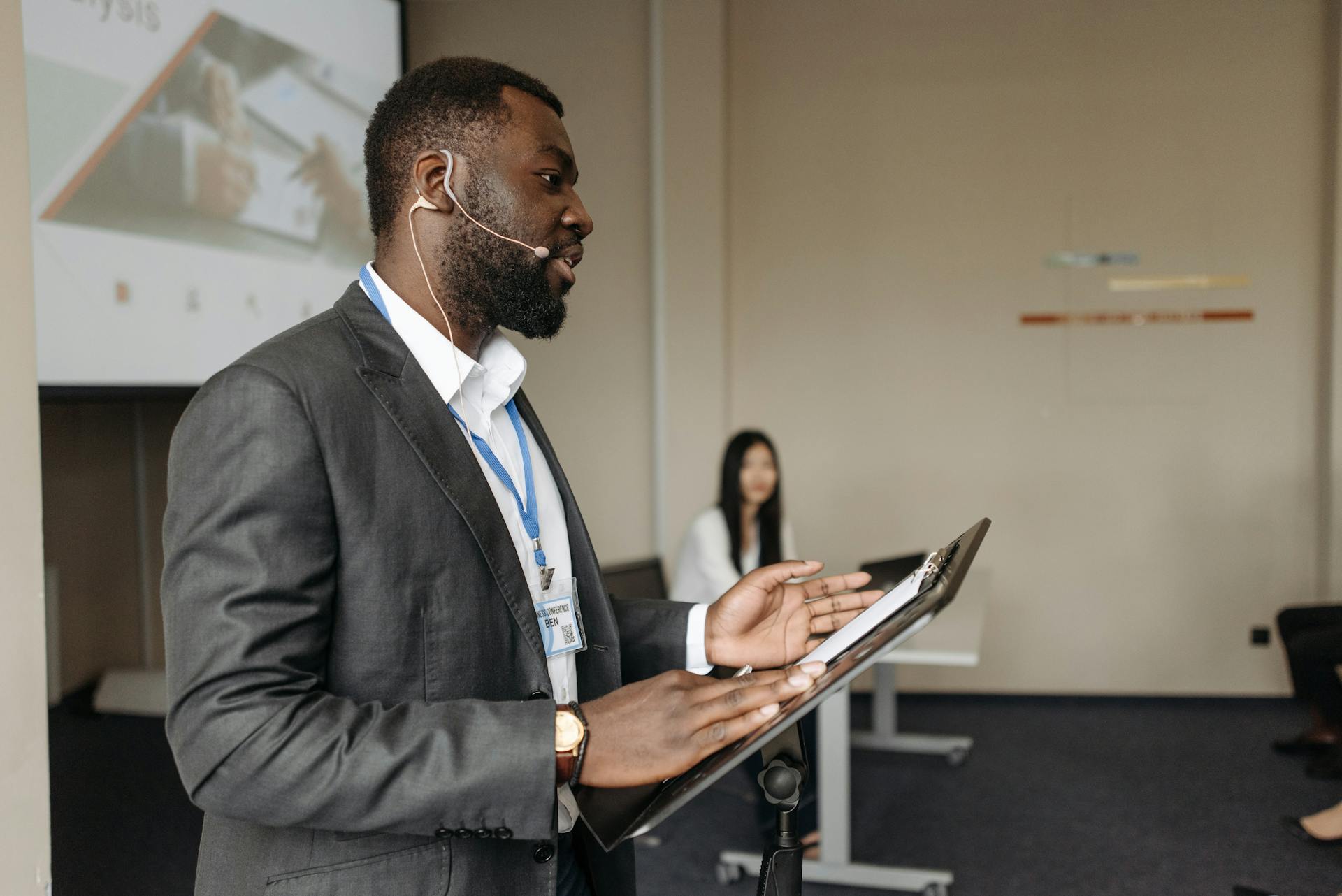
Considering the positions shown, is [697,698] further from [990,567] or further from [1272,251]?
[1272,251]

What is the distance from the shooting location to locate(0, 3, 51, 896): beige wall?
1.17m

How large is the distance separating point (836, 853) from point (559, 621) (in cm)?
207

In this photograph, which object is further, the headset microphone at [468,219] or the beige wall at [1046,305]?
the beige wall at [1046,305]

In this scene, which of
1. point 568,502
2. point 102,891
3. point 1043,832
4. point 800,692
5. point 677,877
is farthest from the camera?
point 1043,832

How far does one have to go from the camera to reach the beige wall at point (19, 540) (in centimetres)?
117

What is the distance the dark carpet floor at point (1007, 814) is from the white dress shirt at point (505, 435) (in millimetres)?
1708

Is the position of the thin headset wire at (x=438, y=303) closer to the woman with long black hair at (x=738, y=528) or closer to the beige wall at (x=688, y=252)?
the woman with long black hair at (x=738, y=528)

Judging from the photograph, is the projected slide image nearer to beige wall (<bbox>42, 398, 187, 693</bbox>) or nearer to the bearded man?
beige wall (<bbox>42, 398, 187, 693</bbox>)

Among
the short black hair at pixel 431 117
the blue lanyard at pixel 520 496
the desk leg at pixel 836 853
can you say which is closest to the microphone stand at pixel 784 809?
the blue lanyard at pixel 520 496

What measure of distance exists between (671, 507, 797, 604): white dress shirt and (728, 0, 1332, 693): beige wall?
1.26 meters

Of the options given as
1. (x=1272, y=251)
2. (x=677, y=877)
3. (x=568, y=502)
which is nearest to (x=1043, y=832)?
(x=677, y=877)

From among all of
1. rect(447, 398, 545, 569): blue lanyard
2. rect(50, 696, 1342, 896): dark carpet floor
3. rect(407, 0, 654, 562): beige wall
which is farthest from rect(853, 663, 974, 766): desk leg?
rect(447, 398, 545, 569): blue lanyard

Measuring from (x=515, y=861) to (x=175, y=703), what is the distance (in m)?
0.39

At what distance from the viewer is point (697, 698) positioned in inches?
32.5
